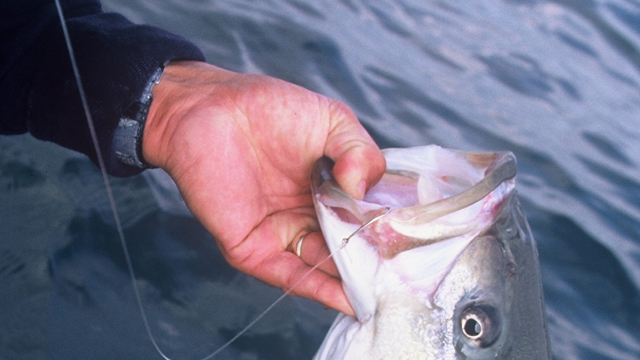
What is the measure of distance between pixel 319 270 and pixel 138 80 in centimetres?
104

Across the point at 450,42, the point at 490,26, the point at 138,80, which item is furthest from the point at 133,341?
the point at 490,26

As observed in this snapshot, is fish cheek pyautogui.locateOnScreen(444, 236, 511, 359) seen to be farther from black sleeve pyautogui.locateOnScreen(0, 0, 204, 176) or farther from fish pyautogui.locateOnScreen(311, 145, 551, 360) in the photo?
black sleeve pyautogui.locateOnScreen(0, 0, 204, 176)

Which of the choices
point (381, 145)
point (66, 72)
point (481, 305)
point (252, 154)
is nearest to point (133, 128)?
point (66, 72)

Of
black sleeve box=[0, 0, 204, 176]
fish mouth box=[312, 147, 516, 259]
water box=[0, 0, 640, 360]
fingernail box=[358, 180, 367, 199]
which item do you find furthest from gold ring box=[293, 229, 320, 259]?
black sleeve box=[0, 0, 204, 176]

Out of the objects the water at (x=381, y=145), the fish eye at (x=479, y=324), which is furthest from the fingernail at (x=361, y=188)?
the water at (x=381, y=145)

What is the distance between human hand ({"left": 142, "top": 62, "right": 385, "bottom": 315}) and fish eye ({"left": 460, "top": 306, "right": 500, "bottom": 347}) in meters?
0.47

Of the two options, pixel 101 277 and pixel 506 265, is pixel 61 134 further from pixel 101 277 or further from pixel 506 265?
pixel 506 265

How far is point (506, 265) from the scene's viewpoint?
6.13 feet

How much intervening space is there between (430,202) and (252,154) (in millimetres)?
812

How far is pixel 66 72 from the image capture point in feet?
7.31

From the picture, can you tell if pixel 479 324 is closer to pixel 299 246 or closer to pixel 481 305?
pixel 481 305

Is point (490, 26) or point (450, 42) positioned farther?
point (490, 26)

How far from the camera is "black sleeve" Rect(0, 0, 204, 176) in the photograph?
2209 mm

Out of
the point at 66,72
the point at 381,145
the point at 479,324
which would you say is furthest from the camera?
the point at 381,145
